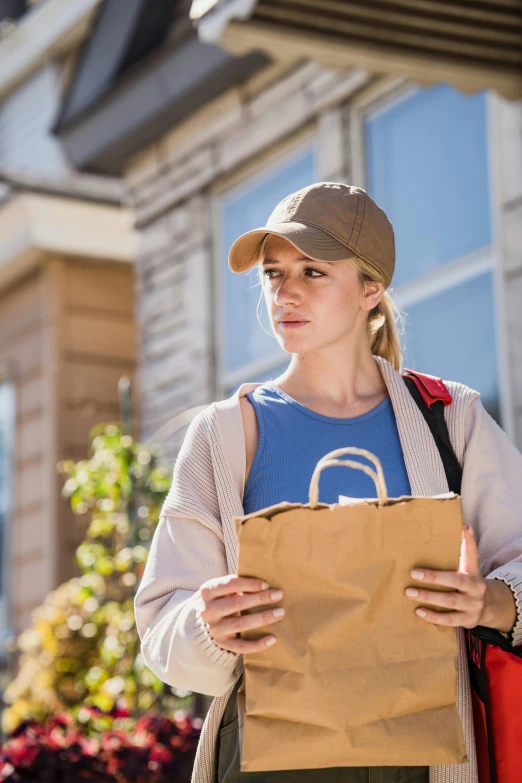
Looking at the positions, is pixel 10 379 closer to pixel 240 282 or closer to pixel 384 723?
pixel 240 282

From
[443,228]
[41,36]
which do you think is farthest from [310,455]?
[41,36]


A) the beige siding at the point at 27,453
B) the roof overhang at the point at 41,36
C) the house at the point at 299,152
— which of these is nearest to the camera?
the house at the point at 299,152

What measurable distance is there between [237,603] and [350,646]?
0.64 feet

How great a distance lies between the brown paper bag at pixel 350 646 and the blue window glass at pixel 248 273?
4.43m

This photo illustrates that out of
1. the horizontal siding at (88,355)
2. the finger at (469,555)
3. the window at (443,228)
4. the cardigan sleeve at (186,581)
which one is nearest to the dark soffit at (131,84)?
the window at (443,228)

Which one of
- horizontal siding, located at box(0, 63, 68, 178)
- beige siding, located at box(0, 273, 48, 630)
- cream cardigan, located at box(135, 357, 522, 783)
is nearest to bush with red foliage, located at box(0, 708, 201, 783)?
cream cardigan, located at box(135, 357, 522, 783)

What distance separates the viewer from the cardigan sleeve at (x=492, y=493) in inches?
83.9

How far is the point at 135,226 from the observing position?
7.64 meters

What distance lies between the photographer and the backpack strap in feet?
7.23

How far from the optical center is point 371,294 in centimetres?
233

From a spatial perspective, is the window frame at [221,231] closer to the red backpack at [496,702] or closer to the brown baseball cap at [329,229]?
the brown baseball cap at [329,229]

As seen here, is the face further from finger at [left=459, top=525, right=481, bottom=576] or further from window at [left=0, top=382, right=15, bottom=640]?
window at [left=0, top=382, right=15, bottom=640]

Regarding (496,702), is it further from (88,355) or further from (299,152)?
(88,355)

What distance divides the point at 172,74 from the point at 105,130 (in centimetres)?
77
